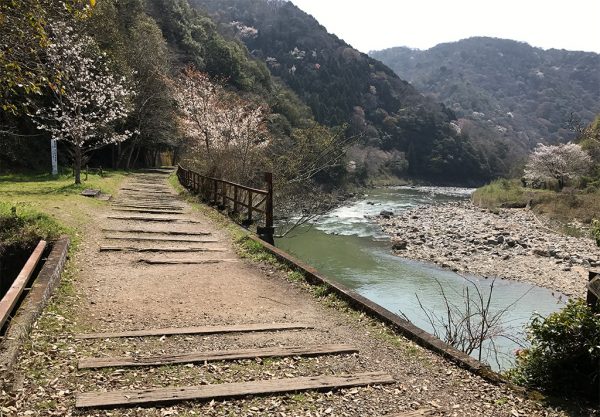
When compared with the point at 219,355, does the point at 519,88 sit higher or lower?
higher

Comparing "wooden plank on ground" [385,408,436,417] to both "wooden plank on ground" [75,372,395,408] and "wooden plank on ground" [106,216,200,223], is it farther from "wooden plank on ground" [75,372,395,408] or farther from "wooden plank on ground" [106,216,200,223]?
"wooden plank on ground" [106,216,200,223]

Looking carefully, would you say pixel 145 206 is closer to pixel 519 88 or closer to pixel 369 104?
pixel 369 104

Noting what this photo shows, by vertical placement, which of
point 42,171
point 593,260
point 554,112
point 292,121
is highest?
point 554,112

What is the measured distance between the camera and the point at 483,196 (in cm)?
4591

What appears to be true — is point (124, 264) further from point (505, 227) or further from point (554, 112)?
point (554, 112)

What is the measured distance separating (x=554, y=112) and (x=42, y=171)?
158513 mm

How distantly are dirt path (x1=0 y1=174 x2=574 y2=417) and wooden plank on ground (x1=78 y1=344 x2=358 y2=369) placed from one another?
0.07 m

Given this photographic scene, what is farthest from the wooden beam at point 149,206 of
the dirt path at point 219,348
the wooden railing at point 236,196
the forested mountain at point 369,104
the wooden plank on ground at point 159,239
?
the forested mountain at point 369,104

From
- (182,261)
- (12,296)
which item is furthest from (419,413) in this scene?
(182,261)

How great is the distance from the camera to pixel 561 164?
137 ft

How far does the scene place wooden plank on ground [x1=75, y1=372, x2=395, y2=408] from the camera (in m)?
2.95

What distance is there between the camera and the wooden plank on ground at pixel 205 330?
163 inches

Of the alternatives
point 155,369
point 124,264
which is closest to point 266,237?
point 124,264

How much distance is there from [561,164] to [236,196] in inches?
1587
